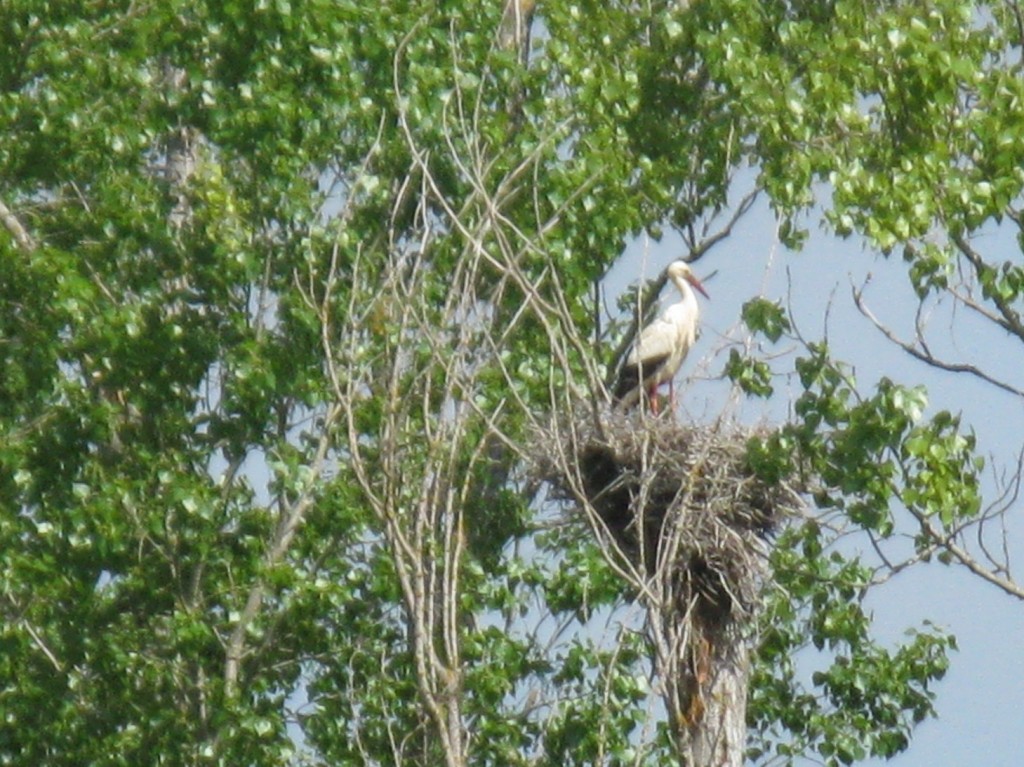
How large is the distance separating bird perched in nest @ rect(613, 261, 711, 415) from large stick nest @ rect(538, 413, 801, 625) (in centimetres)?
231

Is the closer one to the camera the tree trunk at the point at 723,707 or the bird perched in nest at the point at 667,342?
the tree trunk at the point at 723,707

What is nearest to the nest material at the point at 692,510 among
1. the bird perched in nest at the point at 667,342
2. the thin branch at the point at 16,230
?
the bird perched in nest at the point at 667,342

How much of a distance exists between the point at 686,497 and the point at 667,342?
4284 millimetres

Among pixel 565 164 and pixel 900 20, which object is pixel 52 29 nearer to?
pixel 565 164

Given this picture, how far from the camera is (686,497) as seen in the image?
515 inches

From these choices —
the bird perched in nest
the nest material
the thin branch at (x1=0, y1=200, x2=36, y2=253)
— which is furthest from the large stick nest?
the thin branch at (x1=0, y1=200, x2=36, y2=253)

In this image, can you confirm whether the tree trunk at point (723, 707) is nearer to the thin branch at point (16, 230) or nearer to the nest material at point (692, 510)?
the nest material at point (692, 510)

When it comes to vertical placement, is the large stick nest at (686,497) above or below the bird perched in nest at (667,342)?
below

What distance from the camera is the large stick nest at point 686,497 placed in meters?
13.3

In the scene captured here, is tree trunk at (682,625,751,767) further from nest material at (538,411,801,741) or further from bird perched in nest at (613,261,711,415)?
bird perched in nest at (613,261,711,415)

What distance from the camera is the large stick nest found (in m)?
13.3

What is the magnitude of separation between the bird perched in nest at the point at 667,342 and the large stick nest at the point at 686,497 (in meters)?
2.31

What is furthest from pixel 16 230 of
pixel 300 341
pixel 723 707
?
pixel 723 707

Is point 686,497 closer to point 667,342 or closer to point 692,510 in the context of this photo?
point 692,510
